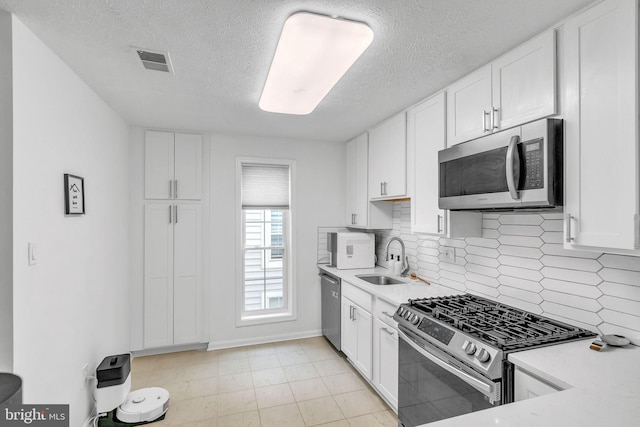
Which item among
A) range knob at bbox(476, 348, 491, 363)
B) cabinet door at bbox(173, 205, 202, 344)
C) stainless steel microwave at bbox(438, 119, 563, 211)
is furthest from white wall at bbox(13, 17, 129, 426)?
stainless steel microwave at bbox(438, 119, 563, 211)

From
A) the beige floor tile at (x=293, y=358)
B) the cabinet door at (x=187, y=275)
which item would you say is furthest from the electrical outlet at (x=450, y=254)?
the cabinet door at (x=187, y=275)

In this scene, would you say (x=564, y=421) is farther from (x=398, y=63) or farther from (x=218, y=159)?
(x=218, y=159)

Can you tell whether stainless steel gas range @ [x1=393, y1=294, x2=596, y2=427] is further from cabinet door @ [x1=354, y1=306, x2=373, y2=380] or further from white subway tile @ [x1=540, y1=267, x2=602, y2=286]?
cabinet door @ [x1=354, y1=306, x2=373, y2=380]

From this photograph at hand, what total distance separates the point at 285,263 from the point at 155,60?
105 inches

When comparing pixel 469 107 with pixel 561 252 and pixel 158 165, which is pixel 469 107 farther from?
pixel 158 165

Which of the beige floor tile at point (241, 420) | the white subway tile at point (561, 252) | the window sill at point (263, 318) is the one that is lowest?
the beige floor tile at point (241, 420)

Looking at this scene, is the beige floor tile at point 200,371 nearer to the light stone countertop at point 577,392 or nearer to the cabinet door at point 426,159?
the cabinet door at point 426,159

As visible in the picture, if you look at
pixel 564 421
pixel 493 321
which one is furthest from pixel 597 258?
pixel 564 421

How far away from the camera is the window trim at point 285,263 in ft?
12.4

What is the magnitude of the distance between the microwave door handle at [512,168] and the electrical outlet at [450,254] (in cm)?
114

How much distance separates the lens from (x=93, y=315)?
2451 mm

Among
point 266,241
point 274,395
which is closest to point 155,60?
point 266,241

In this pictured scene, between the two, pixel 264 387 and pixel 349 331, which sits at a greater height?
pixel 349 331

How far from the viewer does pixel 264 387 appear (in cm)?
290
